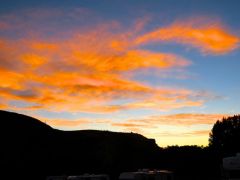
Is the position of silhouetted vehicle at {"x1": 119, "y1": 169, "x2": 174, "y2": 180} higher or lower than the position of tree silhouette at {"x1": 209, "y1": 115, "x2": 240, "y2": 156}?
lower

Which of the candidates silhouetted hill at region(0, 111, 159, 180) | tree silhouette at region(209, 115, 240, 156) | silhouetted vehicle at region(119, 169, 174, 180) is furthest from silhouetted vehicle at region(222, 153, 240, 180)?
tree silhouette at region(209, 115, 240, 156)

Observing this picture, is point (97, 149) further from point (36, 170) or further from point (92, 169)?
point (36, 170)

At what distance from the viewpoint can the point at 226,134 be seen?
242 feet

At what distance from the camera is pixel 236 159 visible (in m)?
26.6

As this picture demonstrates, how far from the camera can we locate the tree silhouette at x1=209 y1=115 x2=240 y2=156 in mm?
70562

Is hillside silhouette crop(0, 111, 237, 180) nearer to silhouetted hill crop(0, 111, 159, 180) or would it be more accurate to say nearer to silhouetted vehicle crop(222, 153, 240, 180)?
silhouetted hill crop(0, 111, 159, 180)

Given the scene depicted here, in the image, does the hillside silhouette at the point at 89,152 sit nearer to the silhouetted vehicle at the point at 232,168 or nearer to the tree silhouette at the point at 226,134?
the tree silhouette at the point at 226,134

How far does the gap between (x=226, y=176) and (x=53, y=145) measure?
43702 millimetres

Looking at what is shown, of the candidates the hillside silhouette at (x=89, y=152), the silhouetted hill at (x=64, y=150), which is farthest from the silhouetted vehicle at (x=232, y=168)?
the silhouetted hill at (x=64, y=150)

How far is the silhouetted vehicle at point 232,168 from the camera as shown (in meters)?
26.5

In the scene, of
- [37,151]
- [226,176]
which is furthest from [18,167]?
[226,176]

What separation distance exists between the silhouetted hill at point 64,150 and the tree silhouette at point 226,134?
40.9 feet

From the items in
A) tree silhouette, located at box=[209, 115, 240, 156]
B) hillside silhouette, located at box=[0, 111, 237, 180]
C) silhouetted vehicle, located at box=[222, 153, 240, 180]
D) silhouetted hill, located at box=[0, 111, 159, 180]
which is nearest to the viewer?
silhouetted vehicle, located at box=[222, 153, 240, 180]

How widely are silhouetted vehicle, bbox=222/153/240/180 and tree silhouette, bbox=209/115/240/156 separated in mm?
43825
